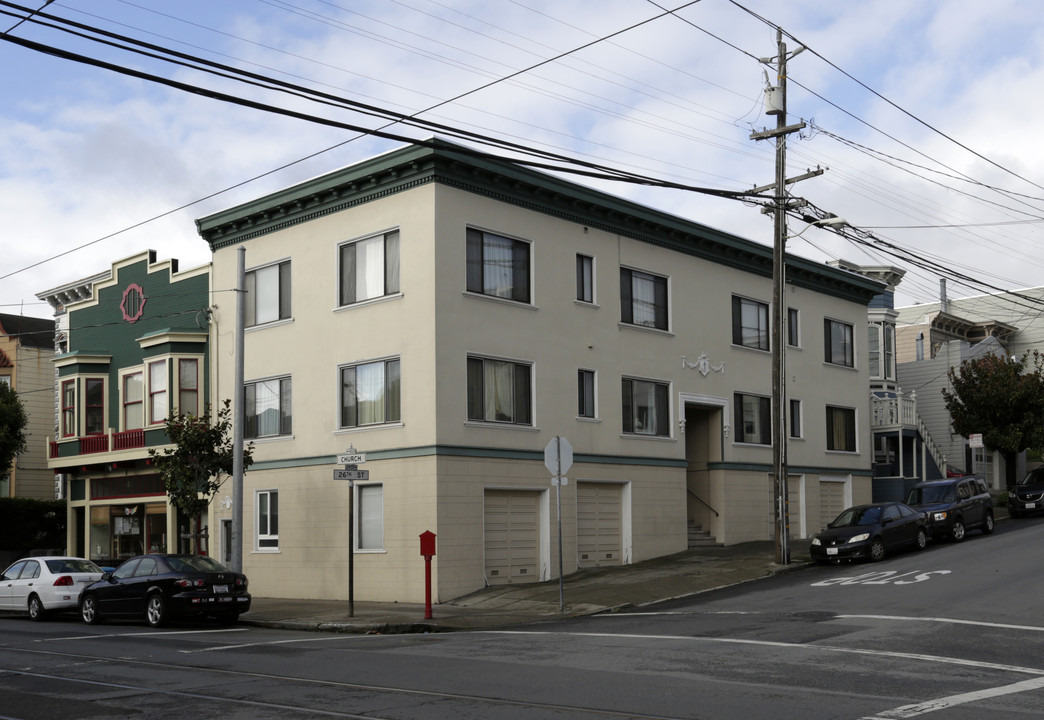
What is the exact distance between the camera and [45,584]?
23.9m

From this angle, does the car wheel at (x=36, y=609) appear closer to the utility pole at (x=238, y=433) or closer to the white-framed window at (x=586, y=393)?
the utility pole at (x=238, y=433)

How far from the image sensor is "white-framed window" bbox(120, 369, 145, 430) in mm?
33062

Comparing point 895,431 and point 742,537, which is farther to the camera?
point 895,431

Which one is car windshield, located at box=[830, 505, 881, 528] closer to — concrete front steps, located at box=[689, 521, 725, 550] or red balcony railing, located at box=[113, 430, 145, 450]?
concrete front steps, located at box=[689, 521, 725, 550]

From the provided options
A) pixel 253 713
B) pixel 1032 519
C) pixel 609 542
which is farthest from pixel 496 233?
pixel 1032 519

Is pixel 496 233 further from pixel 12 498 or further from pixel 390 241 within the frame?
pixel 12 498

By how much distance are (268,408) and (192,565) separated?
319 inches

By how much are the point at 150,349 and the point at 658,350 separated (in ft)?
48.4

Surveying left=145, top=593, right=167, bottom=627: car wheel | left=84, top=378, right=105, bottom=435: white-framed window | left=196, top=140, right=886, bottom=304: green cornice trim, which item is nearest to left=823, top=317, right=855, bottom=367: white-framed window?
left=196, top=140, right=886, bottom=304: green cornice trim

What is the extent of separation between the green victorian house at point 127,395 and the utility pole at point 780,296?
15.6m

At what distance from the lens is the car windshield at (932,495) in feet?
97.1

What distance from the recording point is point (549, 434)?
88.1ft

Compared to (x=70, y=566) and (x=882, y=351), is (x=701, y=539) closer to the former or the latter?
(x=882, y=351)

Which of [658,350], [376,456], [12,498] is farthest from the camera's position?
[12,498]
